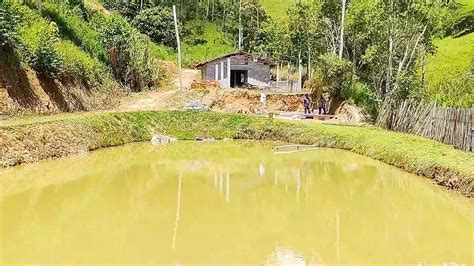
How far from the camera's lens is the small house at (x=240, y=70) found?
43344 millimetres

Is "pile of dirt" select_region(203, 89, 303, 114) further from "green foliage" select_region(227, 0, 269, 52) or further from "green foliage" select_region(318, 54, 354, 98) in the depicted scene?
"green foliage" select_region(227, 0, 269, 52)

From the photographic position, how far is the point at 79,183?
51.6 ft

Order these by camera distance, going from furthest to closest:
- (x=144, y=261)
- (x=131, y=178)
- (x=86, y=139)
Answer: (x=86, y=139), (x=131, y=178), (x=144, y=261)

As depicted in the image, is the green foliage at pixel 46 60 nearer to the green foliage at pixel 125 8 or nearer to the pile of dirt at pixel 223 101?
the pile of dirt at pixel 223 101

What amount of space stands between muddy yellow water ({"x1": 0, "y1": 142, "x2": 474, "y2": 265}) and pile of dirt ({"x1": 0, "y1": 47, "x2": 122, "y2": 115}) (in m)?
5.82

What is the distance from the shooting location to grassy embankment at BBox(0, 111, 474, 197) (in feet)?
53.1

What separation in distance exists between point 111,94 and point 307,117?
1444cm

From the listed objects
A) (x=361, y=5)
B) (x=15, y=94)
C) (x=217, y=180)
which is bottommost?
(x=217, y=180)

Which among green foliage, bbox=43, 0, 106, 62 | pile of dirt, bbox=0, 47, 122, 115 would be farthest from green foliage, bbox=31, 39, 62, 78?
green foliage, bbox=43, 0, 106, 62

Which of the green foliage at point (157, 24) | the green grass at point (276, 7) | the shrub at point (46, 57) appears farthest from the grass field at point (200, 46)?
the shrub at point (46, 57)

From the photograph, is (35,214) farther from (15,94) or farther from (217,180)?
(15,94)

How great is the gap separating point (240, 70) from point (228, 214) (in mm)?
33101

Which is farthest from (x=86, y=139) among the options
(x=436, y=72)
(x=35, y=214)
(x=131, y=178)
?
(x=436, y=72)

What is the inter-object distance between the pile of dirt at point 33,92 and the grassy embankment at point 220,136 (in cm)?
246
